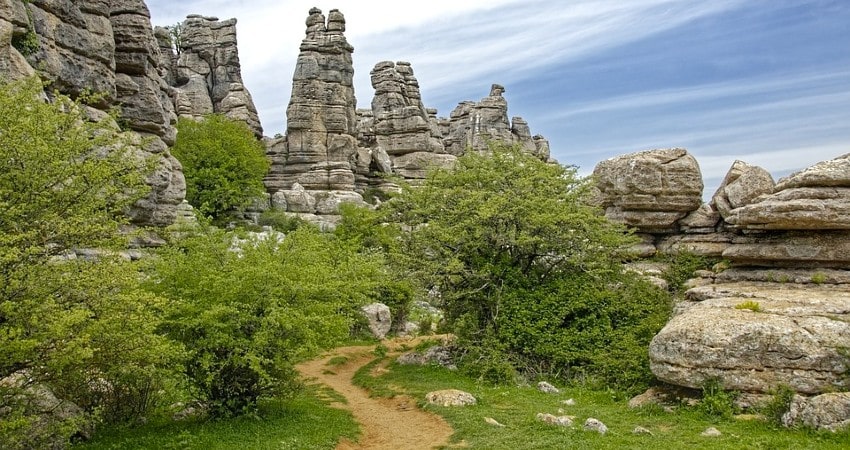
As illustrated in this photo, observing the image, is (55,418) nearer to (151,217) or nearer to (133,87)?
(151,217)

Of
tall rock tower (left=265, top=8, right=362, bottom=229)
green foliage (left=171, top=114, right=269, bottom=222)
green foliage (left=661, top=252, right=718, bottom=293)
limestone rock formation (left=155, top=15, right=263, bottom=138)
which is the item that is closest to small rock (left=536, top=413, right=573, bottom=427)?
green foliage (left=661, top=252, right=718, bottom=293)

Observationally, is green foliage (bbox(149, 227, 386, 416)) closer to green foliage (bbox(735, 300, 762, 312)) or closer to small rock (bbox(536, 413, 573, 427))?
small rock (bbox(536, 413, 573, 427))

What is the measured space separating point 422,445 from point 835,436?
301 inches

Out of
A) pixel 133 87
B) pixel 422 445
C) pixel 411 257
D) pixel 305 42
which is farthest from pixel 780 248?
pixel 305 42

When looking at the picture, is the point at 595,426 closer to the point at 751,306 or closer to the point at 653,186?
the point at 751,306

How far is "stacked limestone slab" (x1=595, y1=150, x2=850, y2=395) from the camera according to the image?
1463 centimetres

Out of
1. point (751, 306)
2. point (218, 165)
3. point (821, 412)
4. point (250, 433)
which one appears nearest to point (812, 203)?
point (751, 306)

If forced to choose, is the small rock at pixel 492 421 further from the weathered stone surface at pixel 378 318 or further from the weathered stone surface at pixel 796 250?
the weathered stone surface at pixel 378 318

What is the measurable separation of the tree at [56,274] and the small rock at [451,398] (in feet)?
23.1

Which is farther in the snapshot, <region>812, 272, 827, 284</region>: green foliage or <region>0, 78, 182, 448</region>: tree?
<region>812, 272, 827, 284</region>: green foliage

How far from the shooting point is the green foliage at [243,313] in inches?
524

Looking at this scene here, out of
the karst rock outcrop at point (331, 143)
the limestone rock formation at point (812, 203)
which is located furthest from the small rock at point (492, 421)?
the karst rock outcrop at point (331, 143)

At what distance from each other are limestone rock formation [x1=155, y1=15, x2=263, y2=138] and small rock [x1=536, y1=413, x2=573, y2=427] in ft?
189

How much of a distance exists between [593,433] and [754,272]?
34.9 ft
